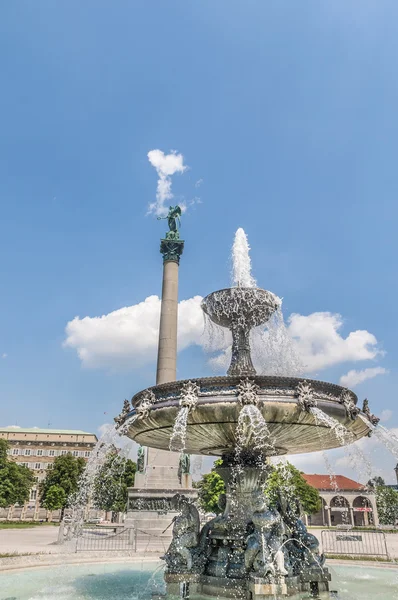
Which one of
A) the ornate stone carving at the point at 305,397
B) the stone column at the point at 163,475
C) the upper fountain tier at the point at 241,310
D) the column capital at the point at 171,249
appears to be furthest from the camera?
the column capital at the point at 171,249

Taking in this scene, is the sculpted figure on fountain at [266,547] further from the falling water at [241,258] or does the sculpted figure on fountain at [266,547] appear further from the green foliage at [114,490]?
the green foliage at [114,490]

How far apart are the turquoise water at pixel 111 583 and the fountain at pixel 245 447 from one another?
3.70ft

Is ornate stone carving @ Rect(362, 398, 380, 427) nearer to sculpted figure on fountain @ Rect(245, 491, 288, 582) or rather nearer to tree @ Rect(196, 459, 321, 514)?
sculpted figure on fountain @ Rect(245, 491, 288, 582)

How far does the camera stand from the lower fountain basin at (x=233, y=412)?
769 cm

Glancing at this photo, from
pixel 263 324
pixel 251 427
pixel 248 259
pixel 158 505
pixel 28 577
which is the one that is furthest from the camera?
pixel 158 505

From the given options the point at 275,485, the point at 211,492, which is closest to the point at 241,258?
the point at 275,485

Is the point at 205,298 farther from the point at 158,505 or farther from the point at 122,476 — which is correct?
the point at 122,476

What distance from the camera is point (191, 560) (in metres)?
8.76

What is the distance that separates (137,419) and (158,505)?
20.8m

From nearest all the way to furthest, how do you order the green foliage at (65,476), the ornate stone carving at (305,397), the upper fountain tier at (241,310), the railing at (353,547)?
the ornate stone carving at (305,397)
the upper fountain tier at (241,310)
the railing at (353,547)
the green foliage at (65,476)

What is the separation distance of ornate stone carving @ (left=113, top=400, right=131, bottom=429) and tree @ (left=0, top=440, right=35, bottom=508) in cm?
4479

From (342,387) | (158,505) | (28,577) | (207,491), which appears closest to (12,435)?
(207,491)

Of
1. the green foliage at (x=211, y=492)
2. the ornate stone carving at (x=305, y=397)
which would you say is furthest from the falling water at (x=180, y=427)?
the green foliage at (x=211, y=492)

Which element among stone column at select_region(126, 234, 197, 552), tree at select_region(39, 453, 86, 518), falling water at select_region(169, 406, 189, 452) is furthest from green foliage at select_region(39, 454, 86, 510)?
falling water at select_region(169, 406, 189, 452)
